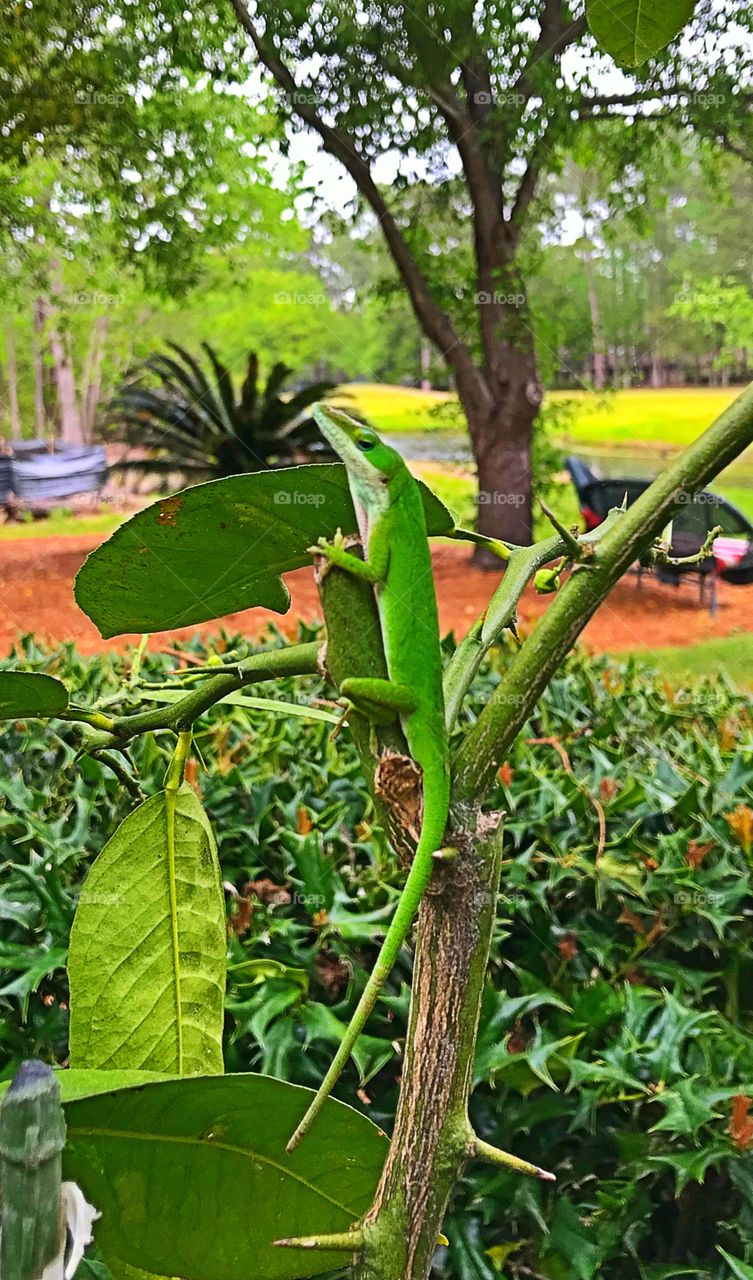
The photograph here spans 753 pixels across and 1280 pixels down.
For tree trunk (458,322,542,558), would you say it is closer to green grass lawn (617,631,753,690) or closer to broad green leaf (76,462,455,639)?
green grass lawn (617,631,753,690)

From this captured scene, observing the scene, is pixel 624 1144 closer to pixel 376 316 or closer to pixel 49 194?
pixel 376 316

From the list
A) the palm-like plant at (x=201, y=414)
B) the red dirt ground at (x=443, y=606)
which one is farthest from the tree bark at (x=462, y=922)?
the palm-like plant at (x=201, y=414)

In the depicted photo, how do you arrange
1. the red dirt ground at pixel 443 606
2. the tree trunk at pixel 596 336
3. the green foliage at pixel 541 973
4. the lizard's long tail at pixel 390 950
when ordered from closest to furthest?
1. the lizard's long tail at pixel 390 950
2. the green foliage at pixel 541 973
3. the red dirt ground at pixel 443 606
4. the tree trunk at pixel 596 336

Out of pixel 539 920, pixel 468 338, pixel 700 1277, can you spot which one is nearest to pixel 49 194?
pixel 468 338

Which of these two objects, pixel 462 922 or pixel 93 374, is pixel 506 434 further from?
pixel 462 922

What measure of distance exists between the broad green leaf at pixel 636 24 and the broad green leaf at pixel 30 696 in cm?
20

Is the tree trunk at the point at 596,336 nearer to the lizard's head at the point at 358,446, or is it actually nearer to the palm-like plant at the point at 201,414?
the palm-like plant at the point at 201,414

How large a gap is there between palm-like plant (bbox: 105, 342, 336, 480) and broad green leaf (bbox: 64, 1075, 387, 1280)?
58.7 inches

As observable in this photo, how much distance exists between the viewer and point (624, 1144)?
581 millimetres

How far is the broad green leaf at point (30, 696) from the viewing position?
21 cm

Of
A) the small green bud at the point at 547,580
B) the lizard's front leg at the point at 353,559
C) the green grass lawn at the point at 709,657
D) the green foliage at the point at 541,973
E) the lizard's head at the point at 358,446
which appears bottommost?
the green grass lawn at the point at 709,657

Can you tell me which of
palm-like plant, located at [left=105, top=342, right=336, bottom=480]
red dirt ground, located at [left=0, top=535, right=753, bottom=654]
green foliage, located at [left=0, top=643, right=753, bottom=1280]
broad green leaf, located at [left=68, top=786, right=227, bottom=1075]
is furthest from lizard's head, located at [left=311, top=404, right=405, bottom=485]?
palm-like plant, located at [left=105, top=342, right=336, bottom=480]

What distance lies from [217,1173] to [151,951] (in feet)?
0.20


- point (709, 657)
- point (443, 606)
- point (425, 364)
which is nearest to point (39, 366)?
point (425, 364)
